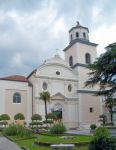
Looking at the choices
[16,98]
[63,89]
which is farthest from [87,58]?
[16,98]

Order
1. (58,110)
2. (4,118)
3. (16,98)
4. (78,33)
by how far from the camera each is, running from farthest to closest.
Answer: (78,33)
(58,110)
(16,98)
(4,118)

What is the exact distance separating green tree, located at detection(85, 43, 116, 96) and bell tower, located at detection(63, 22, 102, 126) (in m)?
21.9

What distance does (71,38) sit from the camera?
50.1 metres

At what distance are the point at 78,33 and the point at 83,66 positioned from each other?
6288 millimetres

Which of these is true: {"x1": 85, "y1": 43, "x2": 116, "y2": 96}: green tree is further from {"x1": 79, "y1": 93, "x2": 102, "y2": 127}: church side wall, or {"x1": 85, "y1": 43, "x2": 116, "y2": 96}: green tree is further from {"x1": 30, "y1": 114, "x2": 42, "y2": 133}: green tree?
{"x1": 79, "y1": 93, "x2": 102, "y2": 127}: church side wall

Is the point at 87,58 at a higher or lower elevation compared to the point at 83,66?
higher

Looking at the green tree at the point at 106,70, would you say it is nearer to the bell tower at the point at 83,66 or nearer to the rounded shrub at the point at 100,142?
the rounded shrub at the point at 100,142

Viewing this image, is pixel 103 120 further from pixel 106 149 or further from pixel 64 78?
pixel 106 149

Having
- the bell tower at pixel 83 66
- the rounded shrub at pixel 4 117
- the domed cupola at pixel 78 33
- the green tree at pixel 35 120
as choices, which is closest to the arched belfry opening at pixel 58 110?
the bell tower at pixel 83 66

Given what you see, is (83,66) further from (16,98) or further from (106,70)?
(106,70)

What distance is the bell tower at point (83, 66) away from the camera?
46438 mm

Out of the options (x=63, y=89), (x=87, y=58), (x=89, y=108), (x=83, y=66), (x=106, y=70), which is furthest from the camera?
(x=87, y=58)

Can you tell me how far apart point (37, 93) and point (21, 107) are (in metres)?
3.51

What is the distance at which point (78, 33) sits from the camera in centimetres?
4878
